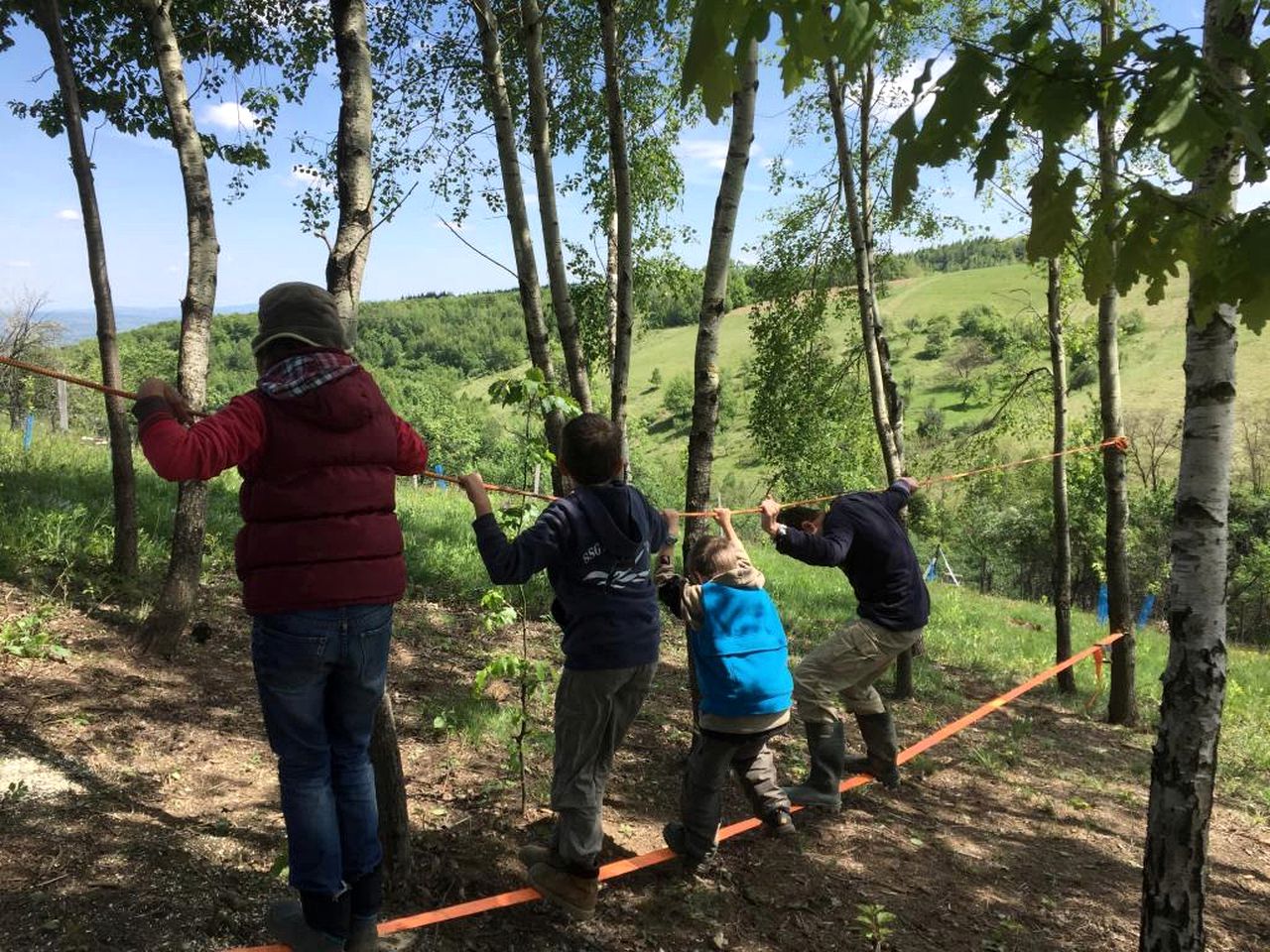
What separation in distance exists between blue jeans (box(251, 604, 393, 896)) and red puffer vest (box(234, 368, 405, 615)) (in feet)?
0.26

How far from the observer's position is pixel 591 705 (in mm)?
3031

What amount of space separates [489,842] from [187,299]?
402 centimetres

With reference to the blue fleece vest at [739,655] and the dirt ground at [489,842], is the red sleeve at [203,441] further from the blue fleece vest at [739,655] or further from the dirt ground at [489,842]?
the blue fleece vest at [739,655]

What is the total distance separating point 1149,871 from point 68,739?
4770 mm

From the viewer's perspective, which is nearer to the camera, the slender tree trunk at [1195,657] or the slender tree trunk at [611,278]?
the slender tree trunk at [1195,657]

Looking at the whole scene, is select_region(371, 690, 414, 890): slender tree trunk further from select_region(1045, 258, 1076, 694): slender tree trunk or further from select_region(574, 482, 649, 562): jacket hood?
select_region(1045, 258, 1076, 694): slender tree trunk

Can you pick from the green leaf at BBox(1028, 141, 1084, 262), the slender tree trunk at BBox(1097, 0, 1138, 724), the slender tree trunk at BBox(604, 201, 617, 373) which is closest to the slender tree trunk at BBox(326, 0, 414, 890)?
the green leaf at BBox(1028, 141, 1084, 262)

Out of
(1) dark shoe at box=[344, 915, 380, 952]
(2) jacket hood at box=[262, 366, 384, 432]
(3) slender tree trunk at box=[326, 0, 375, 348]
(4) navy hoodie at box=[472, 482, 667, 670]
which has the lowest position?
(1) dark shoe at box=[344, 915, 380, 952]

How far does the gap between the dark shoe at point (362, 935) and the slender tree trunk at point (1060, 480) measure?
310 inches

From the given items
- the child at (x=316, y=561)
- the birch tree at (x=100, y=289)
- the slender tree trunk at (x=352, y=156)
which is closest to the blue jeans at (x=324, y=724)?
the child at (x=316, y=561)

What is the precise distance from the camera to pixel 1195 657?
252 centimetres

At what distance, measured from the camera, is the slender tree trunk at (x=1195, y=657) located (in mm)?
2471

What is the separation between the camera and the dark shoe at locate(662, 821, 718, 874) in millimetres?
3561

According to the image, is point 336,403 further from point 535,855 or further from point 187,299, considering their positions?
point 187,299
